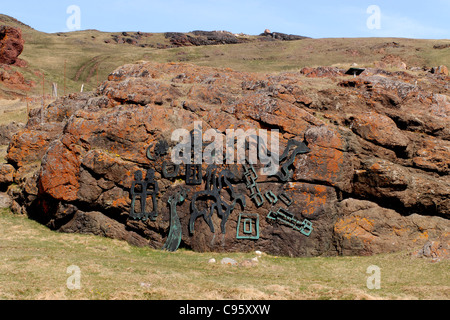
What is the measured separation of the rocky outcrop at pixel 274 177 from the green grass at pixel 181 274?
88cm

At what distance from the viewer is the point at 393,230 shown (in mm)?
16188

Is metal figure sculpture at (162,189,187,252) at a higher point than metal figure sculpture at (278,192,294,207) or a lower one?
lower

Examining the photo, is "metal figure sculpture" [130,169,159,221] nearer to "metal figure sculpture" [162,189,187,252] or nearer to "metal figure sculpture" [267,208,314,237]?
"metal figure sculpture" [162,189,187,252]

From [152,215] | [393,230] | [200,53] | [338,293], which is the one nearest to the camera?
[338,293]

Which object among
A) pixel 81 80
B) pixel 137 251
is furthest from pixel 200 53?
pixel 137 251

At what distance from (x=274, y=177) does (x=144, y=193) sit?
16.3 feet

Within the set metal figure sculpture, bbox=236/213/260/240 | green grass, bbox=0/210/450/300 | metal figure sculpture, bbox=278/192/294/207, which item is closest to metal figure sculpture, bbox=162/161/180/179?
green grass, bbox=0/210/450/300

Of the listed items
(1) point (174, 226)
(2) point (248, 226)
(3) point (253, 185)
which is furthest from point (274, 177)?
(1) point (174, 226)

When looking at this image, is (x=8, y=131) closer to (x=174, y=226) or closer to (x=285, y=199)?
(x=174, y=226)

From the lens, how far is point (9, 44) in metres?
54.1

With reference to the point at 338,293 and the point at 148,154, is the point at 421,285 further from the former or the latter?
the point at 148,154

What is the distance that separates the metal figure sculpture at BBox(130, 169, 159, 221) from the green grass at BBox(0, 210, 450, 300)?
125 centimetres

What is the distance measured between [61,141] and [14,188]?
16.5ft

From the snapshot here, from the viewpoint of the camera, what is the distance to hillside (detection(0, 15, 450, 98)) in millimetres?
57500
